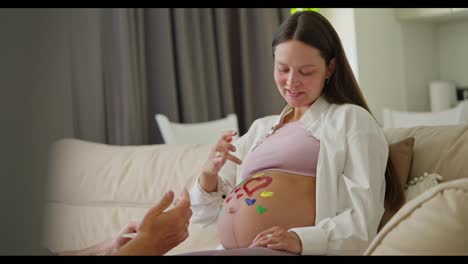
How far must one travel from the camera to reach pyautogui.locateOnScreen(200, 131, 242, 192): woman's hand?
98 cm

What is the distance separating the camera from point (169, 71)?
2.89m

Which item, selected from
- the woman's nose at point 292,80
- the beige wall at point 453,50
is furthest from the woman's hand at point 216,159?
the beige wall at point 453,50

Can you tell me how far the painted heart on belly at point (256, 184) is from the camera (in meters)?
1.02

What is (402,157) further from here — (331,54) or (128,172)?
(128,172)

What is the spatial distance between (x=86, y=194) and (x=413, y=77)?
2.62 metres

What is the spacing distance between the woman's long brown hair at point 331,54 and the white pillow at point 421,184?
6 cm

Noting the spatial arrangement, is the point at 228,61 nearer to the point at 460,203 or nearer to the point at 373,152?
the point at 373,152

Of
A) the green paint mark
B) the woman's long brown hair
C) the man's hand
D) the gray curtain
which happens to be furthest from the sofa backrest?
the gray curtain

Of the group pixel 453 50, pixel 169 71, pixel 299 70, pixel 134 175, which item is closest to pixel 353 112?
pixel 299 70

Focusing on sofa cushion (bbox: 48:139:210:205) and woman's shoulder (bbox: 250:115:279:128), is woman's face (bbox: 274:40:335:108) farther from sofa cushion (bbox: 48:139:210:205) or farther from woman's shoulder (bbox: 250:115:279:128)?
sofa cushion (bbox: 48:139:210:205)

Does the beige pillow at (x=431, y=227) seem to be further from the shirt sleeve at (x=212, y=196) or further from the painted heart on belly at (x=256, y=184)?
the shirt sleeve at (x=212, y=196)

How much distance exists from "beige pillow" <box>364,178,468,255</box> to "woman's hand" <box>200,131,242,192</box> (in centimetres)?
29

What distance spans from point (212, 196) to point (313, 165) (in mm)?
200

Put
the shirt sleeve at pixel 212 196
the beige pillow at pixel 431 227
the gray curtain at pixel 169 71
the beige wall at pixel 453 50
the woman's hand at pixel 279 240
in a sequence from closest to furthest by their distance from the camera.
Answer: the beige pillow at pixel 431 227
the woman's hand at pixel 279 240
the shirt sleeve at pixel 212 196
the gray curtain at pixel 169 71
the beige wall at pixel 453 50
